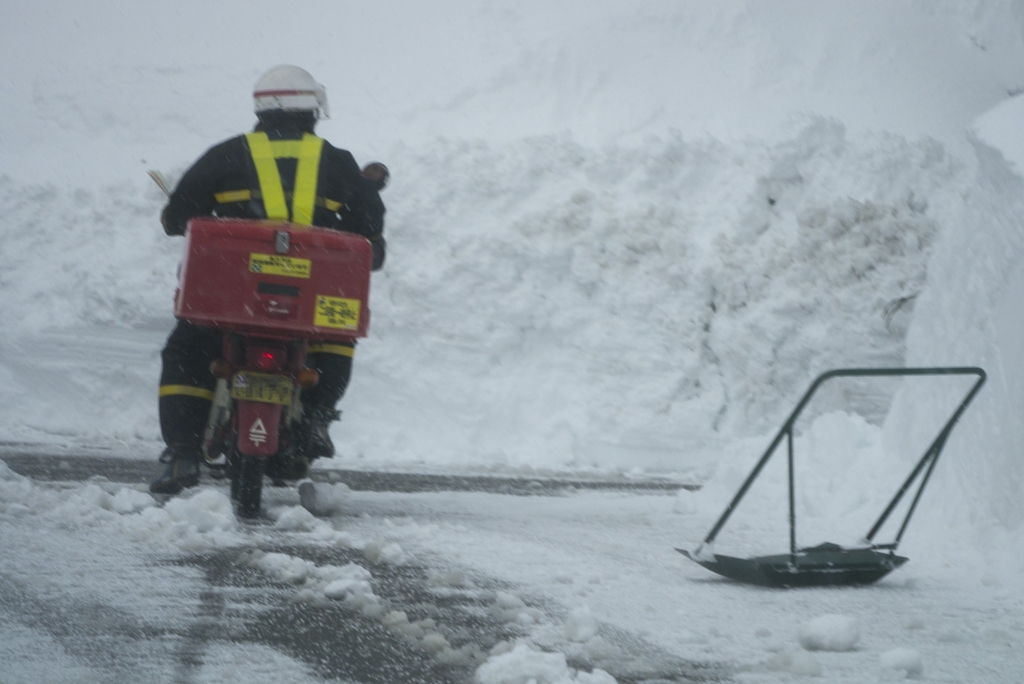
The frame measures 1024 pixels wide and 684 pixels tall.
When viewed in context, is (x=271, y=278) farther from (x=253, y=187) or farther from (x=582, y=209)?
(x=582, y=209)

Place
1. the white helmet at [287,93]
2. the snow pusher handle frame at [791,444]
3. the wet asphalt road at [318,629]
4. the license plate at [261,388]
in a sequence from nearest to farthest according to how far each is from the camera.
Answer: the wet asphalt road at [318,629], the snow pusher handle frame at [791,444], the license plate at [261,388], the white helmet at [287,93]

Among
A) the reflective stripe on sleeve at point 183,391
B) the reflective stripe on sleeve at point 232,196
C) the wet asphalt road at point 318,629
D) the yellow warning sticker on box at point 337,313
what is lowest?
the wet asphalt road at point 318,629

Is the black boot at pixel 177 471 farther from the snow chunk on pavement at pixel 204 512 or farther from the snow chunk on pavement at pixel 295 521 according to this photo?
the snow chunk on pavement at pixel 295 521

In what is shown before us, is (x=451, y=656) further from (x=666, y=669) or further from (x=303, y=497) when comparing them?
(x=303, y=497)

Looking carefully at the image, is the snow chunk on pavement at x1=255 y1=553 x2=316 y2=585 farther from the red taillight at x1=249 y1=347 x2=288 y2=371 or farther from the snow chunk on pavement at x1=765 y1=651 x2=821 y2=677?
the snow chunk on pavement at x1=765 y1=651 x2=821 y2=677

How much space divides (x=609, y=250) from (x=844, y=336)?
2.29m

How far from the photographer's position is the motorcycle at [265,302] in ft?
16.7

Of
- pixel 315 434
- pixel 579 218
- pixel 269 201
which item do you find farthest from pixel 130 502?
pixel 579 218

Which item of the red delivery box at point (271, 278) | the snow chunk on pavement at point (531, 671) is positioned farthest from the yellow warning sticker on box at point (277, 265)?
the snow chunk on pavement at point (531, 671)

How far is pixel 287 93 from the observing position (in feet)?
18.6

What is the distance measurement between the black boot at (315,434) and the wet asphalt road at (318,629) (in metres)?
0.92

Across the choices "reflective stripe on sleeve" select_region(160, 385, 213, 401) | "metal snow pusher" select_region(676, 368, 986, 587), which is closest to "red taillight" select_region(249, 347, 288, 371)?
"reflective stripe on sleeve" select_region(160, 385, 213, 401)

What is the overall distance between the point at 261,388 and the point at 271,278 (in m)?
0.48

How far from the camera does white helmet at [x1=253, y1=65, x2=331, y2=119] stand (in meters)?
5.66
